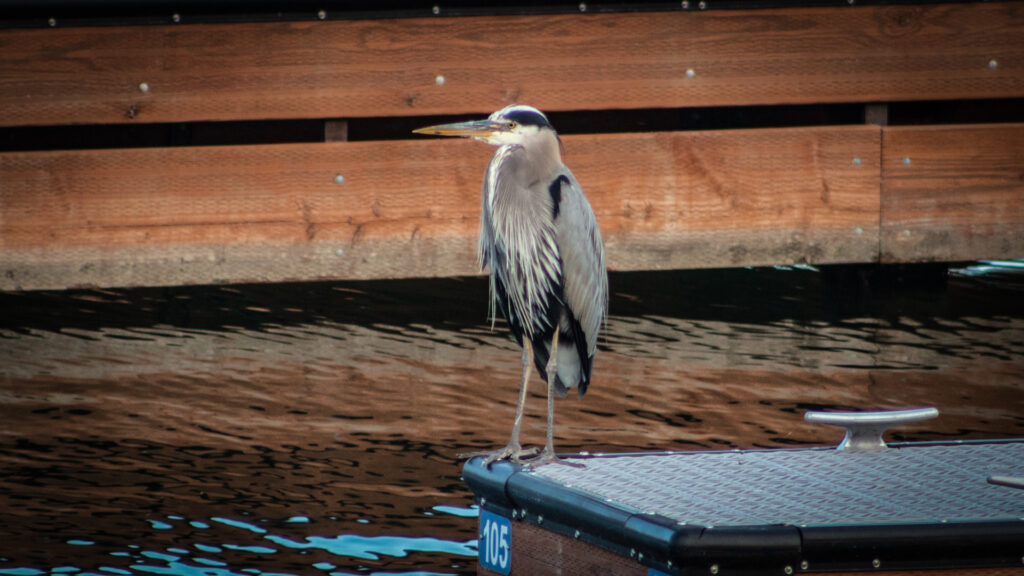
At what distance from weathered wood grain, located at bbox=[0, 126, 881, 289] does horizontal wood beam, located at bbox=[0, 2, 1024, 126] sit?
0.22 metres

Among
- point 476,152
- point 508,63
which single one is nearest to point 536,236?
point 476,152

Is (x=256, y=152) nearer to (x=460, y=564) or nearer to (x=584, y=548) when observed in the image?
(x=460, y=564)

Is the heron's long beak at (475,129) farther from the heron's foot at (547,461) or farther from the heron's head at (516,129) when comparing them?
the heron's foot at (547,461)

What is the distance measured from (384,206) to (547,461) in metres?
3.50

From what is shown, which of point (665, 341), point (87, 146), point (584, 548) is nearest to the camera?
point (584, 548)

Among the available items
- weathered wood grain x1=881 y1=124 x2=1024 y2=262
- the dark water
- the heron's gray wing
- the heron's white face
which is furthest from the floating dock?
weathered wood grain x1=881 y1=124 x2=1024 y2=262

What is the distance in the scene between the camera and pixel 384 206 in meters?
6.66

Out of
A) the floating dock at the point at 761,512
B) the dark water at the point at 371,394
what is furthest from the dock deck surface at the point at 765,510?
the dark water at the point at 371,394

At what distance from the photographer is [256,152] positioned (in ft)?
21.5

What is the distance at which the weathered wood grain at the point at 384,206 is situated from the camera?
21.2 feet

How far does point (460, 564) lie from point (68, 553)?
43.5 inches

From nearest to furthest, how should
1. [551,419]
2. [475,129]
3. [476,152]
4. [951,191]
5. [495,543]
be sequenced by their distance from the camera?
[495,543]
[475,129]
[551,419]
[476,152]
[951,191]

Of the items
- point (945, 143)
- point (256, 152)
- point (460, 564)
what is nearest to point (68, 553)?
point (460, 564)

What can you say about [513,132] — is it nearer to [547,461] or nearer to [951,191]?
[547,461]
